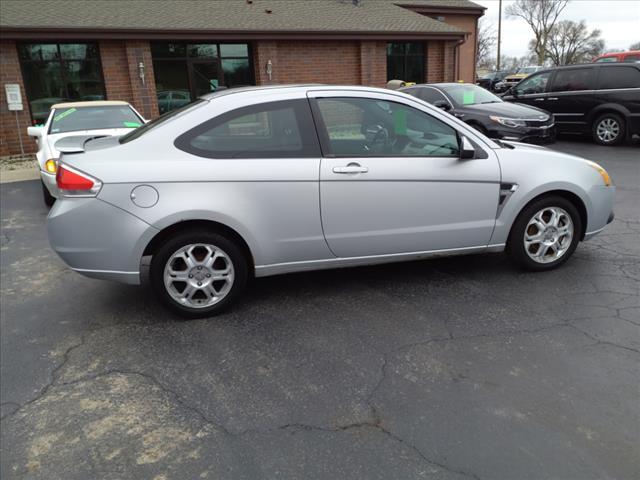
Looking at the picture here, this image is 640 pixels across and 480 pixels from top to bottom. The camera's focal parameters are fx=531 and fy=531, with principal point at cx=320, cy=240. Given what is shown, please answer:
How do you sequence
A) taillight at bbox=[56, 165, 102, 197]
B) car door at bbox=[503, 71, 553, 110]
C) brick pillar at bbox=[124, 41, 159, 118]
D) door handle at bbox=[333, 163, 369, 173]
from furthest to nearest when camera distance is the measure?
brick pillar at bbox=[124, 41, 159, 118] < car door at bbox=[503, 71, 553, 110] < door handle at bbox=[333, 163, 369, 173] < taillight at bbox=[56, 165, 102, 197]

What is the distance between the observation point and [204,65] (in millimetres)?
17031

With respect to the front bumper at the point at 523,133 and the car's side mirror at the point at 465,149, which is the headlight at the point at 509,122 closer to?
the front bumper at the point at 523,133

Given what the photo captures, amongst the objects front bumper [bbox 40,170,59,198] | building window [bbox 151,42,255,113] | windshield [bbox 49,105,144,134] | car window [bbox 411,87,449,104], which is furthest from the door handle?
building window [bbox 151,42,255,113]

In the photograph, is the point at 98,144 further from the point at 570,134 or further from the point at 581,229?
the point at 570,134

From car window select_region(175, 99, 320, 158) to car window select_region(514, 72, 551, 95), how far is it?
1110cm

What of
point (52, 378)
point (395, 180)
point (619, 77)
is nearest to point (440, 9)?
point (619, 77)

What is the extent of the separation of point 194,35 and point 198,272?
45.1 ft

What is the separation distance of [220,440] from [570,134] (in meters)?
13.6

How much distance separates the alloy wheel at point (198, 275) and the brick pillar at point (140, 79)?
13.5 m

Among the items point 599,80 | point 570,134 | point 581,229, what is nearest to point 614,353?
point 581,229

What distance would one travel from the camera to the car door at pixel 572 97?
12.3 meters

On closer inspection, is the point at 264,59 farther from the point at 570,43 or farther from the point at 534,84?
the point at 570,43

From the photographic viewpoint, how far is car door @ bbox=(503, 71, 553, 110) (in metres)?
13.1

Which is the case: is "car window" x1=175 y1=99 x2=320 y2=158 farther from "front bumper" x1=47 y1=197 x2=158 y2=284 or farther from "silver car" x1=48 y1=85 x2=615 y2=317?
"front bumper" x1=47 y1=197 x2=158 y2=284
